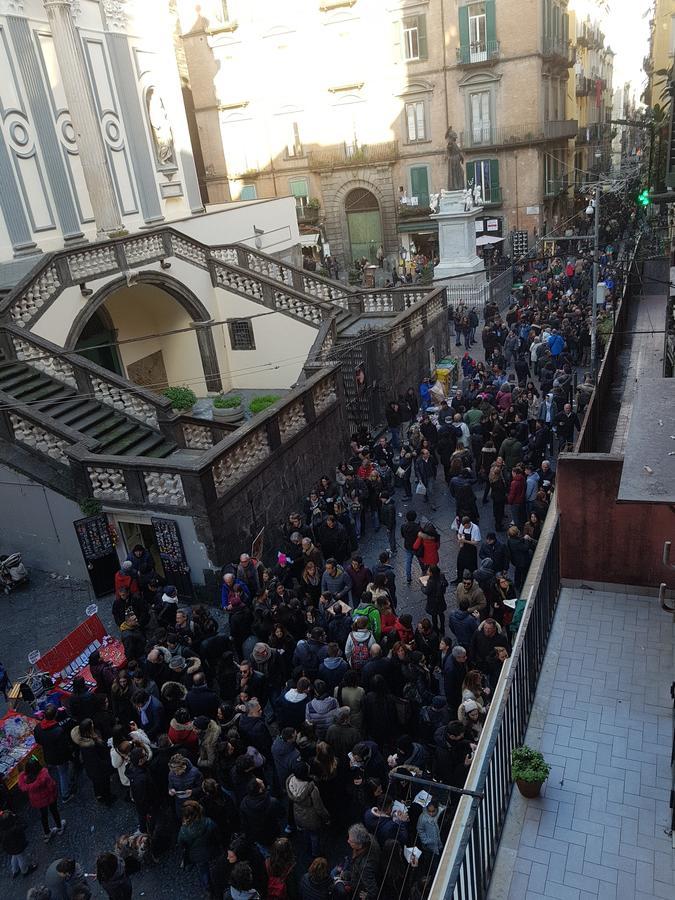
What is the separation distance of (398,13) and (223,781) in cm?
4093

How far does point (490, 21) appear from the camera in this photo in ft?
119

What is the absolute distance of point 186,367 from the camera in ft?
74.3

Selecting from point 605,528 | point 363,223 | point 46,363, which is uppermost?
point 46,363

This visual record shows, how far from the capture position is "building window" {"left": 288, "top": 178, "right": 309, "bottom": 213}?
42656 mm

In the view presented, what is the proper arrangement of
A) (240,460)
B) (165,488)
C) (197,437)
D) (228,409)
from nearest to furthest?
(165,488)
(240,460)
(197,437)
(228,409)

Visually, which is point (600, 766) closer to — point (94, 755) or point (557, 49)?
point (94, 755)

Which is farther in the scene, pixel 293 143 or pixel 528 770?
pixel 293 143

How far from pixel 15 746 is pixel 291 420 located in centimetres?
752

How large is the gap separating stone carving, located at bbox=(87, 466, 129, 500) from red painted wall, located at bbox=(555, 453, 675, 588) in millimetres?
7425

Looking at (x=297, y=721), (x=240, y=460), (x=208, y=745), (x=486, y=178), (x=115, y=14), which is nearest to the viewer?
(x=208, y=745)

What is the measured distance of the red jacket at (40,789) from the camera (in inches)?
285

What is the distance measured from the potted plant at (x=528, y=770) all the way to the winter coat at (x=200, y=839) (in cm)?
288

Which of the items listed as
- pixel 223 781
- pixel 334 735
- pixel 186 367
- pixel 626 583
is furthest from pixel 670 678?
pixel 186 367

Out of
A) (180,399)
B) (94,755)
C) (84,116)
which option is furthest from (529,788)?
(84,116)
